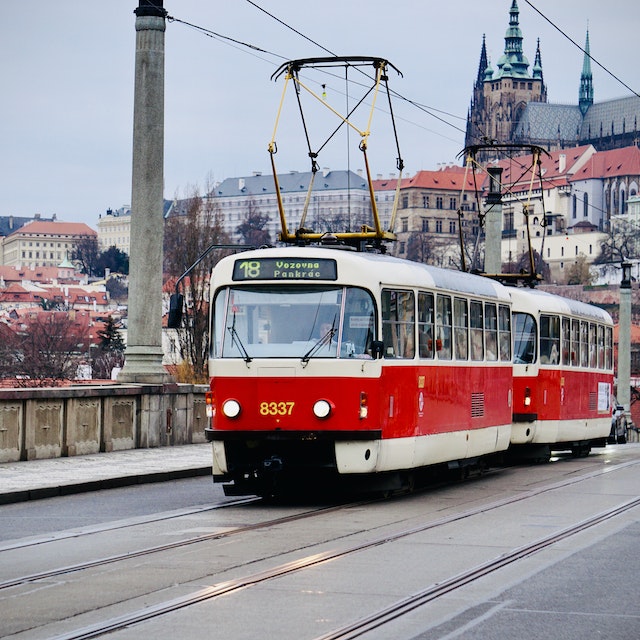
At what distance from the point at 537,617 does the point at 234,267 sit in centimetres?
745

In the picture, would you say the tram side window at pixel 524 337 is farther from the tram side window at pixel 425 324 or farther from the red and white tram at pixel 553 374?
the tram side window at pixel 425 324

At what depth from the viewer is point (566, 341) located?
25.2 metres

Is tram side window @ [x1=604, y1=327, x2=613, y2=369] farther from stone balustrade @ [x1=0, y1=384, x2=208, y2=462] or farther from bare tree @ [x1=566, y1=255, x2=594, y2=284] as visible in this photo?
bare tree @ [x1=566, y1=255, x2=594, y2=284]

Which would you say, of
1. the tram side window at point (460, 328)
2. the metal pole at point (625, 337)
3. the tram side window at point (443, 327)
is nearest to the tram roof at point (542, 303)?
the tram side window at point (460, 328)

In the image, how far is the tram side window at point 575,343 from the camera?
25.6 m

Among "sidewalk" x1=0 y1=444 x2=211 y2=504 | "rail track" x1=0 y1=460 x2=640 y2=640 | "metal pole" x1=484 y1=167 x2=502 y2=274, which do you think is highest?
"metal pole" x1=484 y1=167 x2=502 y2=274

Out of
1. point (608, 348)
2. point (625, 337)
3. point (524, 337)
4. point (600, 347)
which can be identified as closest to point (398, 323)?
point (524, 337)

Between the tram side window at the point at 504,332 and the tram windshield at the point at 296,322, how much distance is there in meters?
5.55

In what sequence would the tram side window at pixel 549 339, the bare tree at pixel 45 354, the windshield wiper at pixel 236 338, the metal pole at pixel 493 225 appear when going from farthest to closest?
the bare tree at pixel 45 354, the metal pole at pixel 493 225, the tram side window at pixel 549 339, the windshield wiper at pixel 236 338

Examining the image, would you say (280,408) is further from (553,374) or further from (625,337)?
(625,337)

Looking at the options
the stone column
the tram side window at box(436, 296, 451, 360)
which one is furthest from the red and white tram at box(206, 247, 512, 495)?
the stone column

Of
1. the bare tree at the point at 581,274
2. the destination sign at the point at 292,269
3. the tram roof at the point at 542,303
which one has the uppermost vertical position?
the bare tree at the point at 581,274

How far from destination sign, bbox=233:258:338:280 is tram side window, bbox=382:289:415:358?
719 millimetres

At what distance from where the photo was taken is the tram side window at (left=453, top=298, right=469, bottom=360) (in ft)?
58.3
